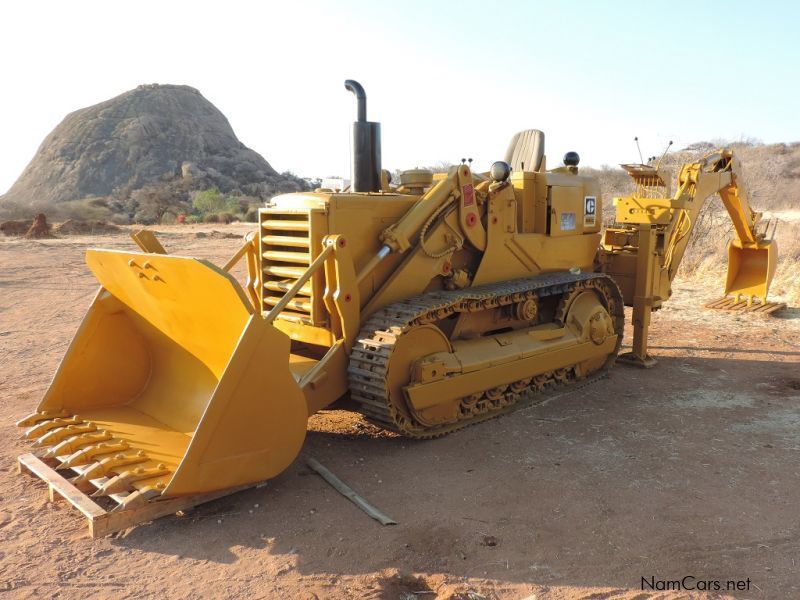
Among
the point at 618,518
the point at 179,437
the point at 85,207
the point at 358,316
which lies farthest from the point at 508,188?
the point at 85,207

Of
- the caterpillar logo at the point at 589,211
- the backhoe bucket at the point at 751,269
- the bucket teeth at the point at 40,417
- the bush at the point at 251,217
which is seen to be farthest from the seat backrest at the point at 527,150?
the bush at the point at 251,217

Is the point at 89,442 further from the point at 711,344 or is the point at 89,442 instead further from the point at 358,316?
the point at 711,344

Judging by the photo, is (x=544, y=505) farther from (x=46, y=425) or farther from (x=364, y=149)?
(x=46, y=425)

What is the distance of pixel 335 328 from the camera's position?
5.84 m

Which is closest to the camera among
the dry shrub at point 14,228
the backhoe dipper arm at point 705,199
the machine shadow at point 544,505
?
the machine shadow at point 544,505

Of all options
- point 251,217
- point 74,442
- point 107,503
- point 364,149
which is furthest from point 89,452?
point 251,217

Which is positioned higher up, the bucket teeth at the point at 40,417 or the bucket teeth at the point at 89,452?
the bucket teeth at the point at 40,417

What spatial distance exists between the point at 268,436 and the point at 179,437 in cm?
101

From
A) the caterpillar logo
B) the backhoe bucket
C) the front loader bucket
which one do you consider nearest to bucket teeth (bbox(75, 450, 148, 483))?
the front loader bucket

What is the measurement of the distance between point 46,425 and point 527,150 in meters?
6.04

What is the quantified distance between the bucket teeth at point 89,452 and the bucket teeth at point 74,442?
79 millimetres

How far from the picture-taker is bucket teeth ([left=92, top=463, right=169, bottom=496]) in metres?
4.36

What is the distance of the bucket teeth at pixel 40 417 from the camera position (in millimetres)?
5398

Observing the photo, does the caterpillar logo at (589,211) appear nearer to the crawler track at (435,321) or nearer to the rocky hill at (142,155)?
the crawler track at (435,321)
